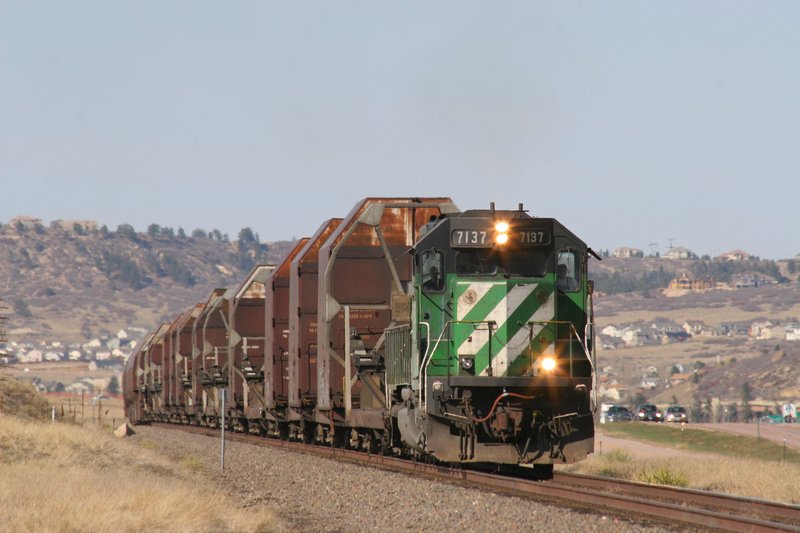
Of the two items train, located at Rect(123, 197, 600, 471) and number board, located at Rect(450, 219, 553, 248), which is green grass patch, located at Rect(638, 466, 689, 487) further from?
number board, located at Rect(450, 219, 553, 248)

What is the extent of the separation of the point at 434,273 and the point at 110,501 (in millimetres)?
5973

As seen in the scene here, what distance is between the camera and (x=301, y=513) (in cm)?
1666

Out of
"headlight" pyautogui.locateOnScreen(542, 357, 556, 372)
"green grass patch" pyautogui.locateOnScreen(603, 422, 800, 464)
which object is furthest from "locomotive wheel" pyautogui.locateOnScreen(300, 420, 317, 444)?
"green grass patch" pyautogui.locateOnScreen(603, 422, 800, 464)

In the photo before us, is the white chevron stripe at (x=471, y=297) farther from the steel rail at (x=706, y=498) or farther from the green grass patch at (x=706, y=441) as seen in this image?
the green grass patch at (x=706, y=441)

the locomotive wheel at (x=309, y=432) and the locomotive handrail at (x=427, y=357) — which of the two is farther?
the locomotive wheel at (x=309, y=432)

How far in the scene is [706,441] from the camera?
5741cm

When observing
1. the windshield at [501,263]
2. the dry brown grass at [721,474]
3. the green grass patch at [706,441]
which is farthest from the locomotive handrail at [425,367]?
the green grass patch at [706,441]

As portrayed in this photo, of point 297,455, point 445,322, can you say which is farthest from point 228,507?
point 297,455

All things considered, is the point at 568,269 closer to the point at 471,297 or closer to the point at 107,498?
the point at 471,297

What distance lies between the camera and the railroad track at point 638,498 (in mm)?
14012

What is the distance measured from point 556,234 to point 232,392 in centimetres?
2157

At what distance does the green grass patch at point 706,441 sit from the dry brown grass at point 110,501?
1077 inches

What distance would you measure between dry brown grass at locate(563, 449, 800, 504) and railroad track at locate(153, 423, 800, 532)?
202 centimetres

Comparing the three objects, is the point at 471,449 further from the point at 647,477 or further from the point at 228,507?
the point at 647,477
